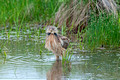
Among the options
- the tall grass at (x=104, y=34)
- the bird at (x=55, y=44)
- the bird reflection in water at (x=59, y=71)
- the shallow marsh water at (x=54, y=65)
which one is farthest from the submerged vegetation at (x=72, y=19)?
the bird reflection in water at (x=59, y=71)

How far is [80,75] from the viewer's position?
612 cm

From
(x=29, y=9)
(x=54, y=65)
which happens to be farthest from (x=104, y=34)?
(x=29, y=9)

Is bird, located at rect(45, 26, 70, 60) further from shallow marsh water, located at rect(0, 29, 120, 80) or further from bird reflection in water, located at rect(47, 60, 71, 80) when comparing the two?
bird reflection in water, located at rect(47, 60, 71, 80)

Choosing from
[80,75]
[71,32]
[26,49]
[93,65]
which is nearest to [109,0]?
[71,32]

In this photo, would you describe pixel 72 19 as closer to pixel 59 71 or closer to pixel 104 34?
pixel 104 34

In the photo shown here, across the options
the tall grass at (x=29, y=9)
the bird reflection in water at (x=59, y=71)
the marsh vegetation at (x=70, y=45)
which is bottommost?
the bird reflection in water at (x=59, y=71)

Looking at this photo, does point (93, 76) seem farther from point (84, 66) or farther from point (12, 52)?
point (12, 52)

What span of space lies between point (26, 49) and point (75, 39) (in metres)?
2.12

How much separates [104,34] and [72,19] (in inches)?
102

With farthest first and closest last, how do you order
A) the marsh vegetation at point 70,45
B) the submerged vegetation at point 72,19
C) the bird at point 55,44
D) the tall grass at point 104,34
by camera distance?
1. the submerged vegetation at point 72,19
2. the tall grass at point 104,34
3. the bird at point 55,44
4. the marsh vegetation at point 70,45

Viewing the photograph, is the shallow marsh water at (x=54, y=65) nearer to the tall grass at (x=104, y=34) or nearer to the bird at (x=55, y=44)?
the bird at (x=55, y=44)

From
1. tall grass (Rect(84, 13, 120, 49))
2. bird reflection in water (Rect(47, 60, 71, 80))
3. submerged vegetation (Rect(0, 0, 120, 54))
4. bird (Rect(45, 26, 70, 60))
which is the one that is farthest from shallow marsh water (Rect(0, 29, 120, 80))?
submerged vegetation (Rect(0, 0, 120, 54))

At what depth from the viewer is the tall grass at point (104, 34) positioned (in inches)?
355

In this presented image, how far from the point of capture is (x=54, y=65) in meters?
7.19
